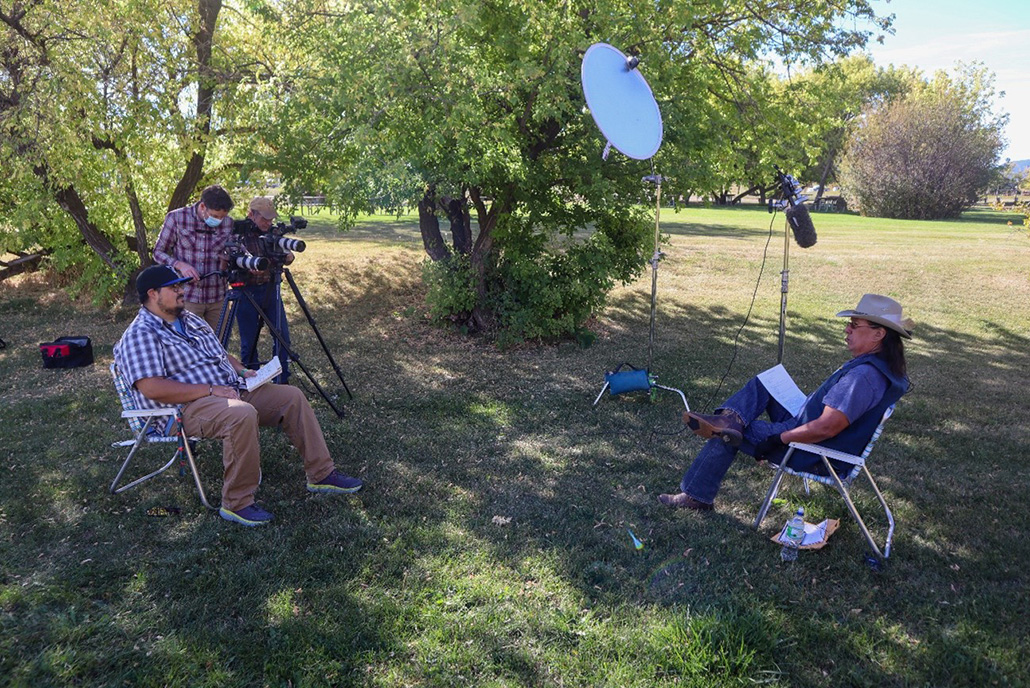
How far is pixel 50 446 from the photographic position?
4863 mm

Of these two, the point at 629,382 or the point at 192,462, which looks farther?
the point at 629,382

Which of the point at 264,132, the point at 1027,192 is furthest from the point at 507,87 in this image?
the point at 1027,192

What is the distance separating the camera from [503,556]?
11.6 ft

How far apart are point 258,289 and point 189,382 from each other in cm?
201

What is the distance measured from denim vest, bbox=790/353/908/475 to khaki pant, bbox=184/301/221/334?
439 cm

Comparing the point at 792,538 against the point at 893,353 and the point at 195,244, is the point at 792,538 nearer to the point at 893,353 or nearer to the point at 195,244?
the point at 893,353

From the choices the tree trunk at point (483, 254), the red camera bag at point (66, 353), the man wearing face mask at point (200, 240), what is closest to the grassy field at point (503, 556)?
the red camera bag at point (66, 353)

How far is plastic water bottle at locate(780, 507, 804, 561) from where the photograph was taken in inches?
138

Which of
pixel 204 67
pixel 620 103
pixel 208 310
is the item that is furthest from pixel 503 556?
pixel 204 67

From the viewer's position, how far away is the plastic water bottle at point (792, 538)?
3518 millimetres

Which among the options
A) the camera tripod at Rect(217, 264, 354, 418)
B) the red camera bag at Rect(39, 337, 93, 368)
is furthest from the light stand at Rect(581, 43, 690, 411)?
the red camera bag at Rect(39, 337, 93, 368)

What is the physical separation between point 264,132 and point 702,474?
5.79 m

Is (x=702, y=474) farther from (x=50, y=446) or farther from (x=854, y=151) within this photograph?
(x=854, y=151)

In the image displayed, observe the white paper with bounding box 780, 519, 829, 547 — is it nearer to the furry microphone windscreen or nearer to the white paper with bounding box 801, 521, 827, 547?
the white paper with bounding box 801, 521, 827, 547
